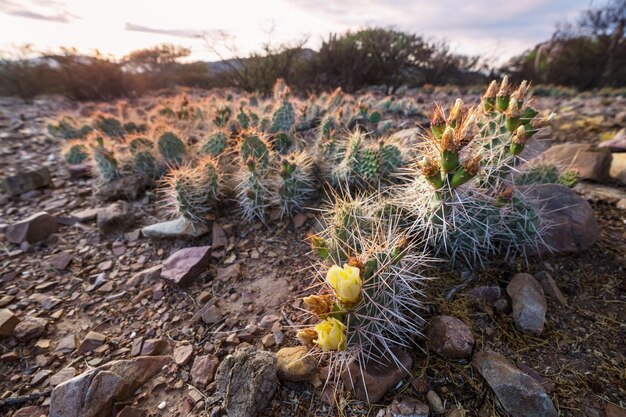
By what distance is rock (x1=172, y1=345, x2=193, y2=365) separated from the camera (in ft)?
6.49

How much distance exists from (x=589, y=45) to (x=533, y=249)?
2220cm

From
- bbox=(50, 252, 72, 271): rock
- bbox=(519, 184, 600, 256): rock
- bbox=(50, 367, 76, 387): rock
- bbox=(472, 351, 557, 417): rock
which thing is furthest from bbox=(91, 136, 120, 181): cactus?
bbox=(519, 184, 600, 256): rock

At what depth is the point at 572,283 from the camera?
225 centimetres

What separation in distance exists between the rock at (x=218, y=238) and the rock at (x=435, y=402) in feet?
6.59

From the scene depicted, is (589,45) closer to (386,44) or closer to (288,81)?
(386,44)

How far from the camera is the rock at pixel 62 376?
195 cm

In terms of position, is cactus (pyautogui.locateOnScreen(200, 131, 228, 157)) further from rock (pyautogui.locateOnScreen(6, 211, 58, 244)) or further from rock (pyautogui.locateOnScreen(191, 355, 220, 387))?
rock (pyautogui.locateOnScreen(191, 355, 220, 387))

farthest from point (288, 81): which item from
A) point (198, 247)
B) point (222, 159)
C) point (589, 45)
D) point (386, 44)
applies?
point (589, 45)

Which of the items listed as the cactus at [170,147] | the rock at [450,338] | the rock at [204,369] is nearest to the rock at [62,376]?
the rock at [204,369]

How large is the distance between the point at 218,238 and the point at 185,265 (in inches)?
17.1

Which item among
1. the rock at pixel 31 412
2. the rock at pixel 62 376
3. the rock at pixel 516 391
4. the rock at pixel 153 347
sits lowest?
the rock at pixel 31 412

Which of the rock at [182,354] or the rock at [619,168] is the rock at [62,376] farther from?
the rock at [619,168]

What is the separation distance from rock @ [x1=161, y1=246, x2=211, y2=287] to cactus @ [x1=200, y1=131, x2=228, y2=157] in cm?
141

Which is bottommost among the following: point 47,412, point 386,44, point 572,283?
point 47,412
